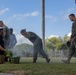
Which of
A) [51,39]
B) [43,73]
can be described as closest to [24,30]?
[43,73]

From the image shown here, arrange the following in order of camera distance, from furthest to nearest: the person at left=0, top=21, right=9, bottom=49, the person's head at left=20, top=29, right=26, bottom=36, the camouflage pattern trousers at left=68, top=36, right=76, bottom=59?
the person at left=0, top=21, right=9, bottom=49 → the person's head at left=20, top=29, right=26, bottom=36 → the camouflage pattern trousers at left=68, top=36, right=76, bottom=59

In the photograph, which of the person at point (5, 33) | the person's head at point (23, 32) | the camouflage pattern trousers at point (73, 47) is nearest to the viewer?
the camouflage pattern trousers at point (73, 47)

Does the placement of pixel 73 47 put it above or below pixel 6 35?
below

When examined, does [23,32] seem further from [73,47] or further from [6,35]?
[73,47]

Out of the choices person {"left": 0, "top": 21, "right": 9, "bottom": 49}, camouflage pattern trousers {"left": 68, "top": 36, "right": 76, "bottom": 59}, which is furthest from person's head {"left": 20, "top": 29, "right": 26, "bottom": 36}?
camouflage pattern trousers {"left": 68, "top": 36, "right": 76, "bottom": 59}

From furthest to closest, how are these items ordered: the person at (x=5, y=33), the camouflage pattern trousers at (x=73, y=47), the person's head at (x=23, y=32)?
the person at (x=5, y=33), the person's head at (x=23, y=32), the camouflage pattern trousers at (x=73, y=47)

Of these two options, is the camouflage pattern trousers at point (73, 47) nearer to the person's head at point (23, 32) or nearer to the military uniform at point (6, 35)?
the person's head at point (23, 32)

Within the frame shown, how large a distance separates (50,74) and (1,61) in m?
4.96

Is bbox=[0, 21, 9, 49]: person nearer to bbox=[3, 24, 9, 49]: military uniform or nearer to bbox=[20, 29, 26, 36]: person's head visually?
bbox=[3, 24, 9, 49]: military uniform

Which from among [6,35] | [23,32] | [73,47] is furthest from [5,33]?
[73,47]

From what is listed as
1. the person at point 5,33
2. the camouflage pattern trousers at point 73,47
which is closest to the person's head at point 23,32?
the person at point 5,33

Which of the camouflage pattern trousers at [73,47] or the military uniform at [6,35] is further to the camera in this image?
the military uniform at [6,35]

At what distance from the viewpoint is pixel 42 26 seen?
22.6 metres

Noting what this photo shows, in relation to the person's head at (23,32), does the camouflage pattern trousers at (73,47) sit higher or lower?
lower
